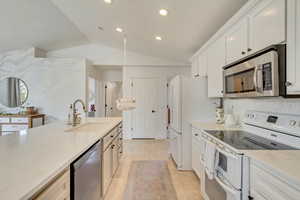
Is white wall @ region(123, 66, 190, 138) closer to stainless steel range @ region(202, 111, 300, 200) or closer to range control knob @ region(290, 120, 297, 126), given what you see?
stainless steel range @ region(202, 111, 300, 200)

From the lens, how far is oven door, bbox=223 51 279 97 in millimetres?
1457

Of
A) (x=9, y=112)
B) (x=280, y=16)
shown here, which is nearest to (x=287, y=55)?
(x=280, y=16)

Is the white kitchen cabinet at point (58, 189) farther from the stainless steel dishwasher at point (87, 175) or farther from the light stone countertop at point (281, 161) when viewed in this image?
the light stone countertop at point (281, 161)

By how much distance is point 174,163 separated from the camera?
3559mm

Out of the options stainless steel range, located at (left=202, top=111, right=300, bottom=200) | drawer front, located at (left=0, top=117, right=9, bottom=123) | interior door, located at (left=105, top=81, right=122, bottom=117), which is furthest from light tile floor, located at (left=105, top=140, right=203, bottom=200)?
drawer front, located at (left=0, top=117, right=9, bottom=123)

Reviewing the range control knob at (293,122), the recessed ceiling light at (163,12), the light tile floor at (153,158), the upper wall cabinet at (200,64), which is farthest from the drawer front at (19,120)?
the range control knob at (293,122)

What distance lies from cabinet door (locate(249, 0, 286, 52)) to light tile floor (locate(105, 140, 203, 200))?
6.37ft

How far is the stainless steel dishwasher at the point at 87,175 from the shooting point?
4.30ft

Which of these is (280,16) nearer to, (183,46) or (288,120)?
(288,120)

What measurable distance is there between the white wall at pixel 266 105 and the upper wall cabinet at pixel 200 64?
71 centimetres

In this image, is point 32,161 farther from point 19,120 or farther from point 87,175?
point 19,120

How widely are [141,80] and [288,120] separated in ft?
15.1

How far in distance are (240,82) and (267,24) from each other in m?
0.63

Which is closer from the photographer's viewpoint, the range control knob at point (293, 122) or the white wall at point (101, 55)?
the range control knob at point (293, 122)
